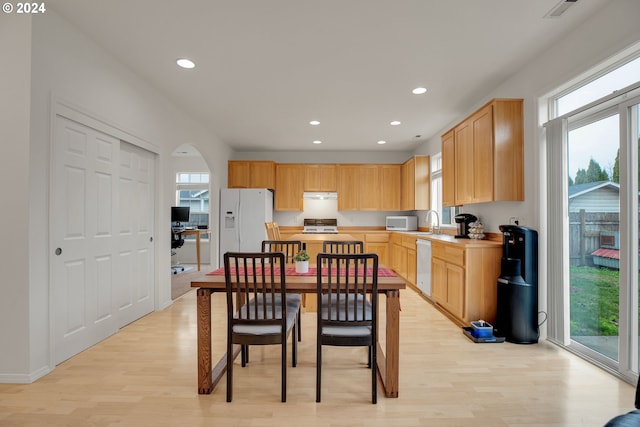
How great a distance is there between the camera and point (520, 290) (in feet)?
9.65

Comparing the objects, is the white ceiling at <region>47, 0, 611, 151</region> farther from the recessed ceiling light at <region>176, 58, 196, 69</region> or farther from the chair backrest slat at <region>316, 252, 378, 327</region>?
the chair backrest slat at <region>316, 252, 378, 327</region>

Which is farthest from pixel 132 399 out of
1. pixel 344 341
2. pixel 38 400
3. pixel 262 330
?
pixel 344 341

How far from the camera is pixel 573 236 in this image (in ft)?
9.20

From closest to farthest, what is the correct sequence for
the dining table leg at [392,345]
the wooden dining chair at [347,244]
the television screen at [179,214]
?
1. the dining table leg at [392,345]
2. the wooden dining chair at [347,244]
3. the television screen at [179,214]

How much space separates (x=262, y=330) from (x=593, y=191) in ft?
9.32

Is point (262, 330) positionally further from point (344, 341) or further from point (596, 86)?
point (596, 86)

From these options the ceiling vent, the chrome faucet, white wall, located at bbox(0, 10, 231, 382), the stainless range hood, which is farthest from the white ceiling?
the stainless range hood

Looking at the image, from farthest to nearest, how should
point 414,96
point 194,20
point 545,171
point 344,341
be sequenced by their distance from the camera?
point 414,96 → point 545,171 → point 194,20 → point 344,341

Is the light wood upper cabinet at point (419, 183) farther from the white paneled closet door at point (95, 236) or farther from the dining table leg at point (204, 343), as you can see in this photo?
the dining table leg at point (204, 343)

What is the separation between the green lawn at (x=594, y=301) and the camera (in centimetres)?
244

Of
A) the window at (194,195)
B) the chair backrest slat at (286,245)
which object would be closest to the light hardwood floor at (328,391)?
the chair backrest slat at (286,245)

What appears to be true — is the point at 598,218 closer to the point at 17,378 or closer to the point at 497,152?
the point at 497,152

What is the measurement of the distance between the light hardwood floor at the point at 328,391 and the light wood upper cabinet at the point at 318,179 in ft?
13.9

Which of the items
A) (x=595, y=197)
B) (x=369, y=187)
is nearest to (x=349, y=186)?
(x=369, y=187)
